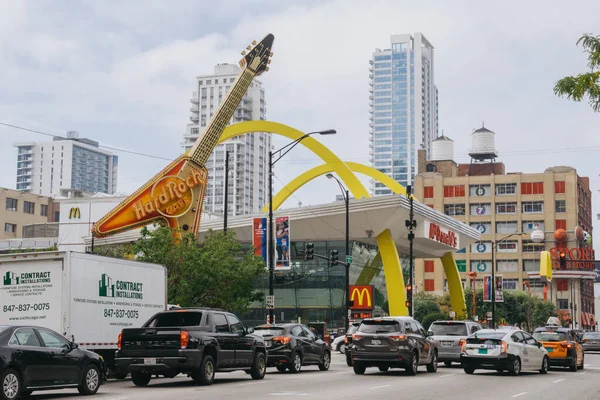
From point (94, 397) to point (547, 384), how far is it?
11.8m

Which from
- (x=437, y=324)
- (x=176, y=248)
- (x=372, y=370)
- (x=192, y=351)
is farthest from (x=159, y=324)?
(x=176, y=248)

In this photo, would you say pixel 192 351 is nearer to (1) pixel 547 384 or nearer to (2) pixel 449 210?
(1) pixel 547 384

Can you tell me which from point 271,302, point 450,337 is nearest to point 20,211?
point 271,302

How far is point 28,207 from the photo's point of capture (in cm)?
11844

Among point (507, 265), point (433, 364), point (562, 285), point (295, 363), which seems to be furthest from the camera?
point (507, 265)

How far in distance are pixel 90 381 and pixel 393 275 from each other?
47.2 metres

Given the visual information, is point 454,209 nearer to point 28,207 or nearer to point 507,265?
point 507,265

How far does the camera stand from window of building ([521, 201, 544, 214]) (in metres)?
139

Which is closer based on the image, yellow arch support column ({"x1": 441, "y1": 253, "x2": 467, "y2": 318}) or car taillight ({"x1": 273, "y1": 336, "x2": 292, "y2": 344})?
car taillight ({"x1": 273, "y1": 336, "x2": 292, "y2": 344})

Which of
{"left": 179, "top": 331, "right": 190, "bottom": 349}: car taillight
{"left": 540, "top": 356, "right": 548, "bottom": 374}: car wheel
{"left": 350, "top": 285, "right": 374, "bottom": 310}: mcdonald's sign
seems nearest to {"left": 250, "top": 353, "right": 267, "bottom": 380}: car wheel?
{"left": 179, "top": 331, "right": 190, "bottom": 349}: car taillight

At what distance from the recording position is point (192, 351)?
20.7 meters

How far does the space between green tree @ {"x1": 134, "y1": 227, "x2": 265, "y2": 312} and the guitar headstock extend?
678 inches

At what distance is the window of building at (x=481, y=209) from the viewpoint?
142000 mm

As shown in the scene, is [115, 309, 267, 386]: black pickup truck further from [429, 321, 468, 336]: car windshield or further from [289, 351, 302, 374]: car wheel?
[429, 321, 468, 336]: car windshield
